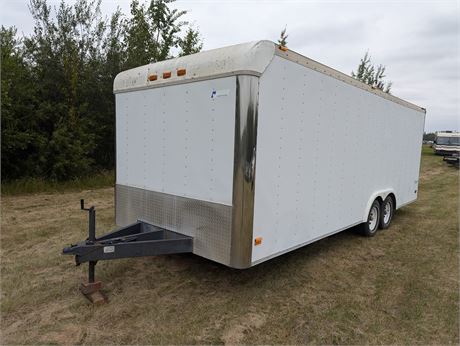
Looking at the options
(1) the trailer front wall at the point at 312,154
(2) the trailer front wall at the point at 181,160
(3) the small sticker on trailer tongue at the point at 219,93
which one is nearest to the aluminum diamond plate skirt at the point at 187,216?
(2) the trailer front wall at the point at 181,160

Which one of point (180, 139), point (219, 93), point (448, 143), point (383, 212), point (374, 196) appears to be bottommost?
point (383, 212)

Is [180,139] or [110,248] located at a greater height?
[180,139]

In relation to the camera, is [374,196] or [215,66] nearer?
[215,66]

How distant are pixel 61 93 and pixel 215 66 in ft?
32.2

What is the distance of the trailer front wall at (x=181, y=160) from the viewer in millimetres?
3439

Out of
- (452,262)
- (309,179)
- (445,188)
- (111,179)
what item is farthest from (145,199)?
(445,188)

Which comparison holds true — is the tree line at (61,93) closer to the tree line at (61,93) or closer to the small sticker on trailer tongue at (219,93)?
the tree line at (61,93)

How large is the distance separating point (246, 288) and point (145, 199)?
1684 millimetres

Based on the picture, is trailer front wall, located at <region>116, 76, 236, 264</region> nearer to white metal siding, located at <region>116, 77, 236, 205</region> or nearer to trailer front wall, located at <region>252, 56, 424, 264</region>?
white metal siding, located at <region>116, 77, 236, 205</region>

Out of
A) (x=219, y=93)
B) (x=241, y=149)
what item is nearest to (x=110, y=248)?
(x=241, y=149)

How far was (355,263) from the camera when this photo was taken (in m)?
5.02

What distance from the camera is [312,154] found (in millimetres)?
4230

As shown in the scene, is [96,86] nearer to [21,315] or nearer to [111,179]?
[111,179]

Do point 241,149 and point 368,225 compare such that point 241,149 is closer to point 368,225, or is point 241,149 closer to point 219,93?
point 219,93
